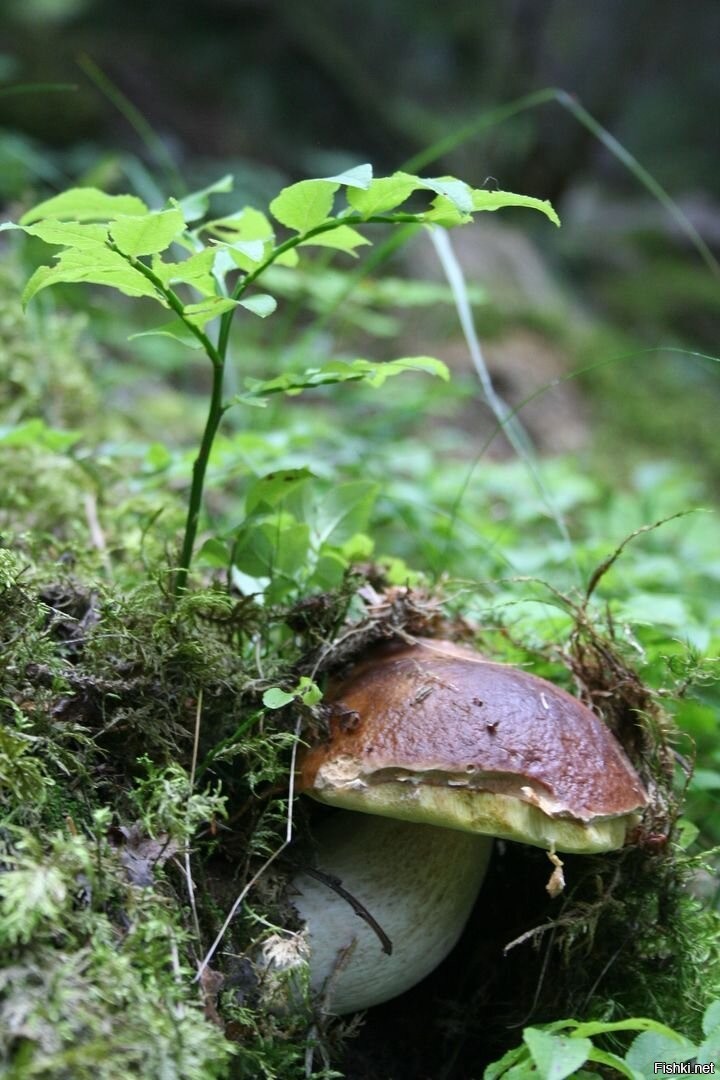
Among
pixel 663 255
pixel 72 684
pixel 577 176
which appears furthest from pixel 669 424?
pixel 72 684

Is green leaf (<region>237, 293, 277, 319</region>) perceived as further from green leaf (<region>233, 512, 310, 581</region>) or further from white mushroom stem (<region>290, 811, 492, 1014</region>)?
white mushroom stem (<region>290, 811, 492, 1014</region>)

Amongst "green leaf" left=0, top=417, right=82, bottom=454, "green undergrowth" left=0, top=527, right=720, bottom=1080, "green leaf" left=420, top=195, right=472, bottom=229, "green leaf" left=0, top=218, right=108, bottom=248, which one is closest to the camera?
"green undergrowth" left=0, top=527, right=720, bottom=1080

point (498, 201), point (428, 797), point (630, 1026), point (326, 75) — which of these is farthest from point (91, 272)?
point (326, 75)

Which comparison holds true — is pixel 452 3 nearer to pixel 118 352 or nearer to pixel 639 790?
pixel 118 352

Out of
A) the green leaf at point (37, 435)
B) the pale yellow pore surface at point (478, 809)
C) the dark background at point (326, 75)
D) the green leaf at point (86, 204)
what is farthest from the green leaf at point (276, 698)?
the dark background at point (326, 75)

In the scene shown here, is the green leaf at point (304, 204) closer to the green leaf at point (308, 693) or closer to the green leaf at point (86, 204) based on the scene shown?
the green leaf at point (86, 204)

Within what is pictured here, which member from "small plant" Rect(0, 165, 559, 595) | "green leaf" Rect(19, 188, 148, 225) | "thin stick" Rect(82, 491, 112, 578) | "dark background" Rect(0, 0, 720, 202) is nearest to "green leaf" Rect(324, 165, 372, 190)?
"small plant" Rect(0, 165, 559, 595)
